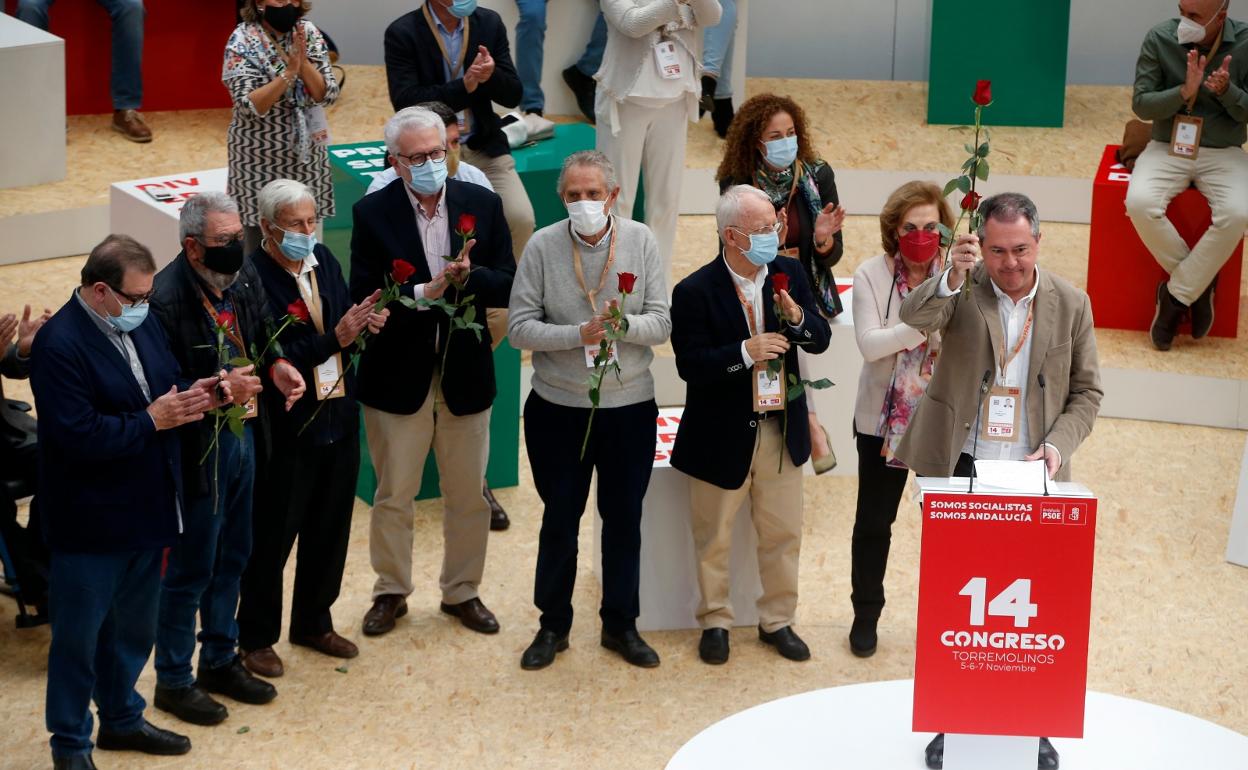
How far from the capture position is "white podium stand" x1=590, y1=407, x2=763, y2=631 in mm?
5625

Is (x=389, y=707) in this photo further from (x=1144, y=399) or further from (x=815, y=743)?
(x=1144, y=399)

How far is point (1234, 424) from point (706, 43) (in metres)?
3.67

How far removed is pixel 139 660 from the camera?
4750 mm

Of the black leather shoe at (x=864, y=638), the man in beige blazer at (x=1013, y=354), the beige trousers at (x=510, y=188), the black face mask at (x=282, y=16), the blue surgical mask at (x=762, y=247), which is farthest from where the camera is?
the beige trousers at (x=510, y=188)

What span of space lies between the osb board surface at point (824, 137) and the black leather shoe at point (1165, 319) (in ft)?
5.69

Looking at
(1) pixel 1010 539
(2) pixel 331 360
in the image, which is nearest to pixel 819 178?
(2) pixel 331 360

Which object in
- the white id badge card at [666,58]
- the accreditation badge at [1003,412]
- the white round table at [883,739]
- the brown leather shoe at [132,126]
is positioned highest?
the white id badge card at [666,58]

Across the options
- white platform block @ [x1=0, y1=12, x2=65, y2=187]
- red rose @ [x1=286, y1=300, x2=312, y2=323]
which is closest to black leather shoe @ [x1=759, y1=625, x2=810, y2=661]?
red rose @ [x1=286, y1=300, x2=312, y2=323]

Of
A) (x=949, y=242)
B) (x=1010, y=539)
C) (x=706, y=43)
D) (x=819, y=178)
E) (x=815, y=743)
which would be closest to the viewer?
(x=1010, y=539)

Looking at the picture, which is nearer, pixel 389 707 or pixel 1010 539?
pixel 1010 539

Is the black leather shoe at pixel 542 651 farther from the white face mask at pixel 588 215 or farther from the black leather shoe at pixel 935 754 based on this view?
the black leather shoe at pixel 935 754

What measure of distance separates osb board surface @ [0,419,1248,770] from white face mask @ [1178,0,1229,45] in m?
2.09

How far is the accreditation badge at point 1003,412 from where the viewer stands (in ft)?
14.9

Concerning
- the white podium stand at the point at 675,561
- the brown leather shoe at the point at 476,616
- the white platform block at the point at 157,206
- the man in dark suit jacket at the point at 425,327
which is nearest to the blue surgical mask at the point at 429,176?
the man in dark suit jacket at the point at 425,327
